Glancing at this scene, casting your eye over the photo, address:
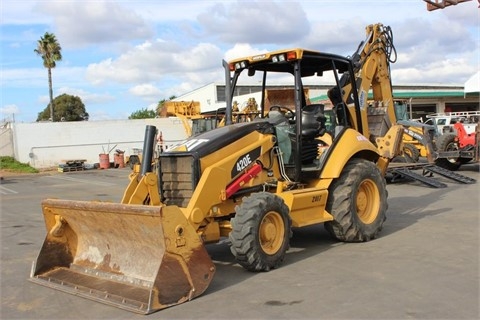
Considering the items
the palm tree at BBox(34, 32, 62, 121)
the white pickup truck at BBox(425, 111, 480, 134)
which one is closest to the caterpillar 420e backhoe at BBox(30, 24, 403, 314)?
the white pickup truck at BBox(425, 111, 480, 134)

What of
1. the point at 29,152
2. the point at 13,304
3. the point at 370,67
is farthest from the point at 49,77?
the point at 13,304

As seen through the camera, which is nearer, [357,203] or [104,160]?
[357,203]

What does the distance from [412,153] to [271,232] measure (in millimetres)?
12593

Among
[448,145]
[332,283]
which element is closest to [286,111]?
[332,283]

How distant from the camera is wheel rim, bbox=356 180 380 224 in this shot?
7973mm

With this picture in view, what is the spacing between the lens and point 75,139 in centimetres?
3406

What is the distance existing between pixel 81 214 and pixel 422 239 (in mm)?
4929

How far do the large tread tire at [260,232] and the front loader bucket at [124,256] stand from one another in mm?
548

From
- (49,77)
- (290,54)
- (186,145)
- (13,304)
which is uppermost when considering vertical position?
(49,77)

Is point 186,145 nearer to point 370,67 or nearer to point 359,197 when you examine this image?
point 359,197

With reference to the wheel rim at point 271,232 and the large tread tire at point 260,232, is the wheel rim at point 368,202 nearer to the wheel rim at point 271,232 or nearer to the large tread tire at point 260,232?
the large tread tire at point 260,232

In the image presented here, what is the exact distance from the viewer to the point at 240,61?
8.15 metres

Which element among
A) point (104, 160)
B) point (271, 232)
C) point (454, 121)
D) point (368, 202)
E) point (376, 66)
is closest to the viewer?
point (271, 232)

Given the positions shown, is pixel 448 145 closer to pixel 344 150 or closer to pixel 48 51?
pixel 344 150
